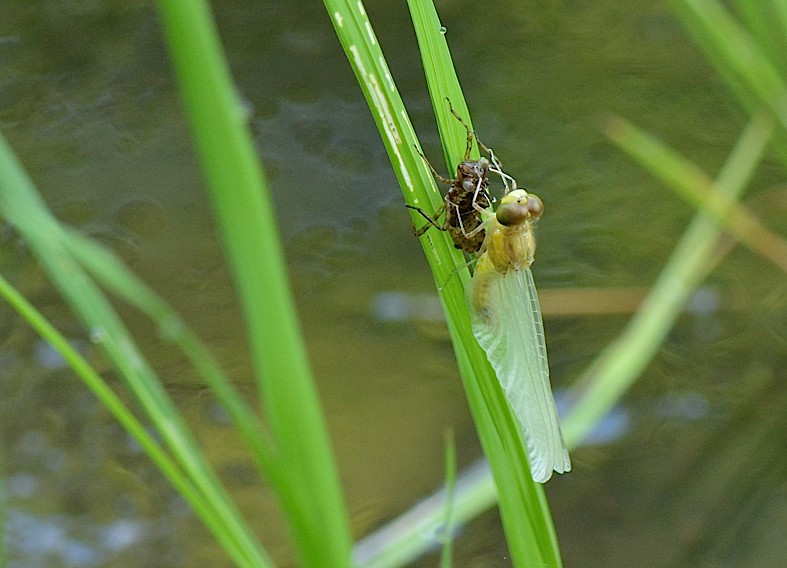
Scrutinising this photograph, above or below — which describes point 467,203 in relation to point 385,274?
below

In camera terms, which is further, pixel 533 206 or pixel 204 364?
pixel 533 206

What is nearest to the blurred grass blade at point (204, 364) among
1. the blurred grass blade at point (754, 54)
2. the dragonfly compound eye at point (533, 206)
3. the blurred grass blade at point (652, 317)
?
the dragonfly compound eye at point (533, 206)

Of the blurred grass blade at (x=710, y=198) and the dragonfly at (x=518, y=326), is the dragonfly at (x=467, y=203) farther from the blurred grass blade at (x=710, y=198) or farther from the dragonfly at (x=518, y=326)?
the blurred grass blade at (x=710, y=198)

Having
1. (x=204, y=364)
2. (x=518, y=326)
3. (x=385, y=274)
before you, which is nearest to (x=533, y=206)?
(x=518, y=326)

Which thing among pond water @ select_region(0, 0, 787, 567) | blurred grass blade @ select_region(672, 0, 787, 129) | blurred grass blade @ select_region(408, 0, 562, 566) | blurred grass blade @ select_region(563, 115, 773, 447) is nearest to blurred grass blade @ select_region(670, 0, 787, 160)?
blurred grass blade @ select_region(672, 0, 787, 129)

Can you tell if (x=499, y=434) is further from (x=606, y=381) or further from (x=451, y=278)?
(x=606, y=381)

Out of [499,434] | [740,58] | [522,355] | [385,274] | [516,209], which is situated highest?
[385,274]

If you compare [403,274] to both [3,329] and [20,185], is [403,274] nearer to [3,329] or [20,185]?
[3,329]

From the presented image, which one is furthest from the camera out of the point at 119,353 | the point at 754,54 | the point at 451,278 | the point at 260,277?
the point at 754,54
